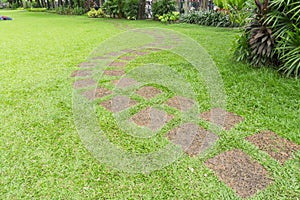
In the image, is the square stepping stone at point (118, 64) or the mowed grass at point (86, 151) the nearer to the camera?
the mowed grass at point (86, 151)

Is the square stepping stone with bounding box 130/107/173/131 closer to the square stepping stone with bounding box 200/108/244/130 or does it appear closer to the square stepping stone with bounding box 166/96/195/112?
the square stepping stone with bounding box 166/96/195/112

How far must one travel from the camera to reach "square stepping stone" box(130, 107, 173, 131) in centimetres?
215

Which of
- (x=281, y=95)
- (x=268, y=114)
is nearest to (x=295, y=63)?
(x=281, y=95)

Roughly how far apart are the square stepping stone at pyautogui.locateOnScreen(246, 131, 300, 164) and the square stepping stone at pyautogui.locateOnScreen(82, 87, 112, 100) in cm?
159

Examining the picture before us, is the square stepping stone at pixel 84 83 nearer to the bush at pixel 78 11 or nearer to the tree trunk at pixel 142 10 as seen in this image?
the tree trunk at pixel 142 10

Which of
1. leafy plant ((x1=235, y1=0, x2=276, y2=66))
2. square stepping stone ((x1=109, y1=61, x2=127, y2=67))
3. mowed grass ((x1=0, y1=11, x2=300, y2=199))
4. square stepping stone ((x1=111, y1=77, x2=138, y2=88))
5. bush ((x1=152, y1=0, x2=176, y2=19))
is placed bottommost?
mowed grass ((x1=0, y1=11, x2=300, y2=199))

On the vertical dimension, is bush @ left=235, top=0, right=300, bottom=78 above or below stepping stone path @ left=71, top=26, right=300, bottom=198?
above

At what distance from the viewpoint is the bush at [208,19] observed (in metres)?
7.78

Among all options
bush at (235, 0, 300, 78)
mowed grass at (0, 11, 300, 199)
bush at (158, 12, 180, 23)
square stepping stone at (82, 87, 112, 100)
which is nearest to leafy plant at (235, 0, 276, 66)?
bush at (235, 0, 300, 78)

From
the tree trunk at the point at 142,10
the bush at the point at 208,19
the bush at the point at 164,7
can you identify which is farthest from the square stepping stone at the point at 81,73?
the tree trunk at the point at 142,10

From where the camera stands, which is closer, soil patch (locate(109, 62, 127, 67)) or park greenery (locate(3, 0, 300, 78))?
park greenery (locate(3, 0, 300, 78))

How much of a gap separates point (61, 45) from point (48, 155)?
4051mm

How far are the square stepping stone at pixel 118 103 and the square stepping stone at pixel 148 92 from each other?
19 cm

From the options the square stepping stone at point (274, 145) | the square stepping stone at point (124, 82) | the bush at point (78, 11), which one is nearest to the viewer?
the square stepping stone at point (274, 145)
